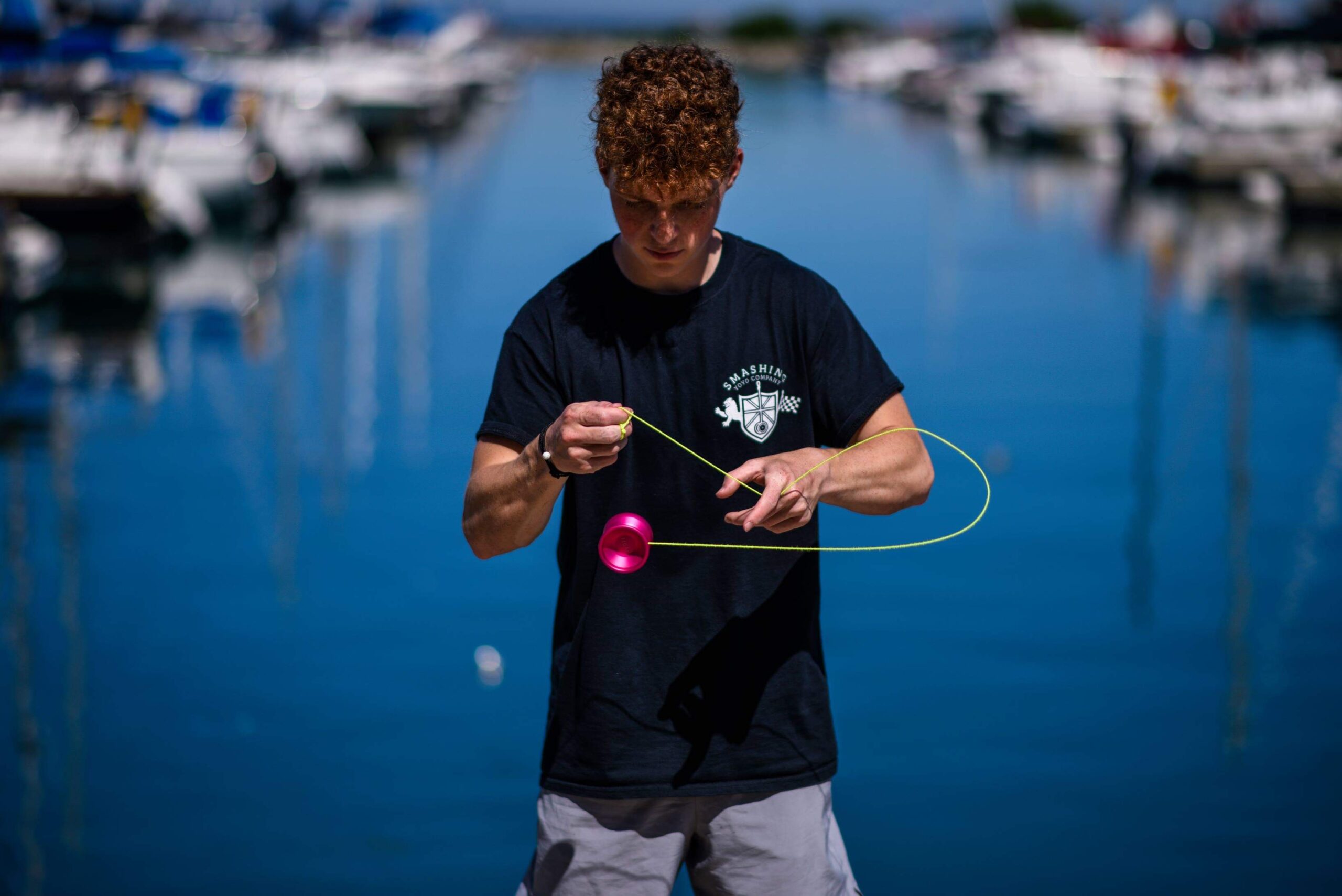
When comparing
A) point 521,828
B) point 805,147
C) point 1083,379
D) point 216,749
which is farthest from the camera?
point 805,147

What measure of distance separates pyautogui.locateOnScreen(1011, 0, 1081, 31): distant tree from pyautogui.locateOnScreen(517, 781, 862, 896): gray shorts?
252 feet

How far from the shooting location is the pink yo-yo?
2295 mm

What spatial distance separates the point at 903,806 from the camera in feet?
15.0

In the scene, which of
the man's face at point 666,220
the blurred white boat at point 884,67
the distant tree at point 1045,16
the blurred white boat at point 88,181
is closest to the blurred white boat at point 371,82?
the blurred white boat at point 88,181

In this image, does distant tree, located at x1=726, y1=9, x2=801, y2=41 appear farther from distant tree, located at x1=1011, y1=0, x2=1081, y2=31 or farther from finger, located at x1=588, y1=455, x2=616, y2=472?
finger, located at x1=588, y1=455, x2=616, y2=472

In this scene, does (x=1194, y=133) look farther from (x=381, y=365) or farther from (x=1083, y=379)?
(x=381, y=365)

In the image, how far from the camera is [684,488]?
7.79 ft

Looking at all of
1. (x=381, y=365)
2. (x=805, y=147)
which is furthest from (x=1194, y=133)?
(x=381, y=365)

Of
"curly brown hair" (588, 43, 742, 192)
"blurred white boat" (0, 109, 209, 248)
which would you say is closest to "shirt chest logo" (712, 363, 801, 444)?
"curly brown hair" (588, 43, 742, 192)

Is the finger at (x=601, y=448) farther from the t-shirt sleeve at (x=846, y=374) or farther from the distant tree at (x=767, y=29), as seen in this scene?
the distant tree at (x=767, y=29)

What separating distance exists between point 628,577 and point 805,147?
105 feet

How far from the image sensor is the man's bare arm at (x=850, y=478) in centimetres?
220

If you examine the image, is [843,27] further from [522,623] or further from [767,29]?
[522,623]

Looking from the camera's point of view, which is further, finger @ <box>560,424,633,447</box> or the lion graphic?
the lion graphic
